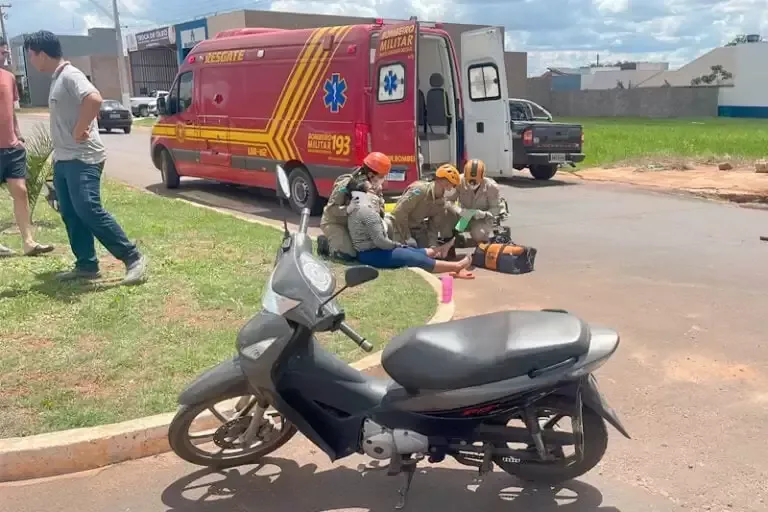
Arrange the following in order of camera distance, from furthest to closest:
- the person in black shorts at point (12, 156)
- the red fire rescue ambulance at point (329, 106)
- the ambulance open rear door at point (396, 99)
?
the red fire rescue ambulance at point (329, 106), the ambulance open rear door at point (396, 99), the person in black shorts at point (12, 156)

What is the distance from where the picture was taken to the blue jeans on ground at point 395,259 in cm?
745

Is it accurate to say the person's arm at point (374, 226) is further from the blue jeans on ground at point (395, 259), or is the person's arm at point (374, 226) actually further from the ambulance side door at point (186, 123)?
the ambulance side door at point (186, 123)

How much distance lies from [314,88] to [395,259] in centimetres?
393

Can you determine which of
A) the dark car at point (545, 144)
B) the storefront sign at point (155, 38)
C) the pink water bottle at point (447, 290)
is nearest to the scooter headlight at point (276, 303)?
the pink water bottle at point (447, 290)

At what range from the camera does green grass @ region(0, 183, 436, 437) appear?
4297 mm

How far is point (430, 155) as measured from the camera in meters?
11.1

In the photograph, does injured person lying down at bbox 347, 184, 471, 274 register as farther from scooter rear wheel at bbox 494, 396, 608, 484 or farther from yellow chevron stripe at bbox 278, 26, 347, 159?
scooter rear wheel at bbox 494, 396, 608, 484

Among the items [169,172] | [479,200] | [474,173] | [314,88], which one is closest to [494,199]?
[479,200]

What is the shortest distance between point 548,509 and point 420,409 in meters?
0.74

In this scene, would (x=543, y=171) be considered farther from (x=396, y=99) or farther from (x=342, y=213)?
(x=342, y=213)

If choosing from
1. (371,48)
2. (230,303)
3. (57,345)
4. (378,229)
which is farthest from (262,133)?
(57,345)

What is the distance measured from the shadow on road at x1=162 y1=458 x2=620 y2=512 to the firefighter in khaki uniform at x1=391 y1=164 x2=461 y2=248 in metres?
4.56

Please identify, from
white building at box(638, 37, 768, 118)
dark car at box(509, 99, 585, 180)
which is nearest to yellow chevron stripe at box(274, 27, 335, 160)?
dark car at box(509, 99, 585, 180)

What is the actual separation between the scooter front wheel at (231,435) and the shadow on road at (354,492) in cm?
8
